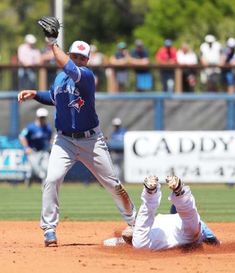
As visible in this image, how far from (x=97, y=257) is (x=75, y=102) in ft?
5.26

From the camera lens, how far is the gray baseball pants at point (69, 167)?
1013 cm

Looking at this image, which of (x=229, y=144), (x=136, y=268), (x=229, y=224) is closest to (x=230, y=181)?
(x=229, y=144)

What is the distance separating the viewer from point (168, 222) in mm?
9648

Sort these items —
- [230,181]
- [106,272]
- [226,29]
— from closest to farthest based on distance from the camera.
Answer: [106,272] → [230,181] → [226,29]

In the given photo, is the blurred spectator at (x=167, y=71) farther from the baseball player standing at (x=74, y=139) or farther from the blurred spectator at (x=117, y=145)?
the baseball player standing at (x=74, y=139)

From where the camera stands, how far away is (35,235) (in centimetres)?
1162

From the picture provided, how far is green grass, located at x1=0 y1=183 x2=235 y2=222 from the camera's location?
14414 mm

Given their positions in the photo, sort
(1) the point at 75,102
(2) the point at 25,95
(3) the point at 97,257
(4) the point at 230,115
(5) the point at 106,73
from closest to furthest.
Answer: (3) the point at 97,257 → (1) the point at 75,102 → (2) the point at 25,95 → (4) the point at 230,115 → (5) the point at 106,73

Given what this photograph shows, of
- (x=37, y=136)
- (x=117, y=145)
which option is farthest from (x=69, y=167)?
(x=117, y=145)

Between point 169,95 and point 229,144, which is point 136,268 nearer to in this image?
point 229,144

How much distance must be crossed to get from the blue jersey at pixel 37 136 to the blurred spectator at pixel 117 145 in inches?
55.2

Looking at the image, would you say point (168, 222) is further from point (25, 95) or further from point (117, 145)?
point (117, 145)

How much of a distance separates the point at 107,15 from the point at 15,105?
30816mm

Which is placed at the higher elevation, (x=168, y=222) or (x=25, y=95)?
(x=25, y=95)
